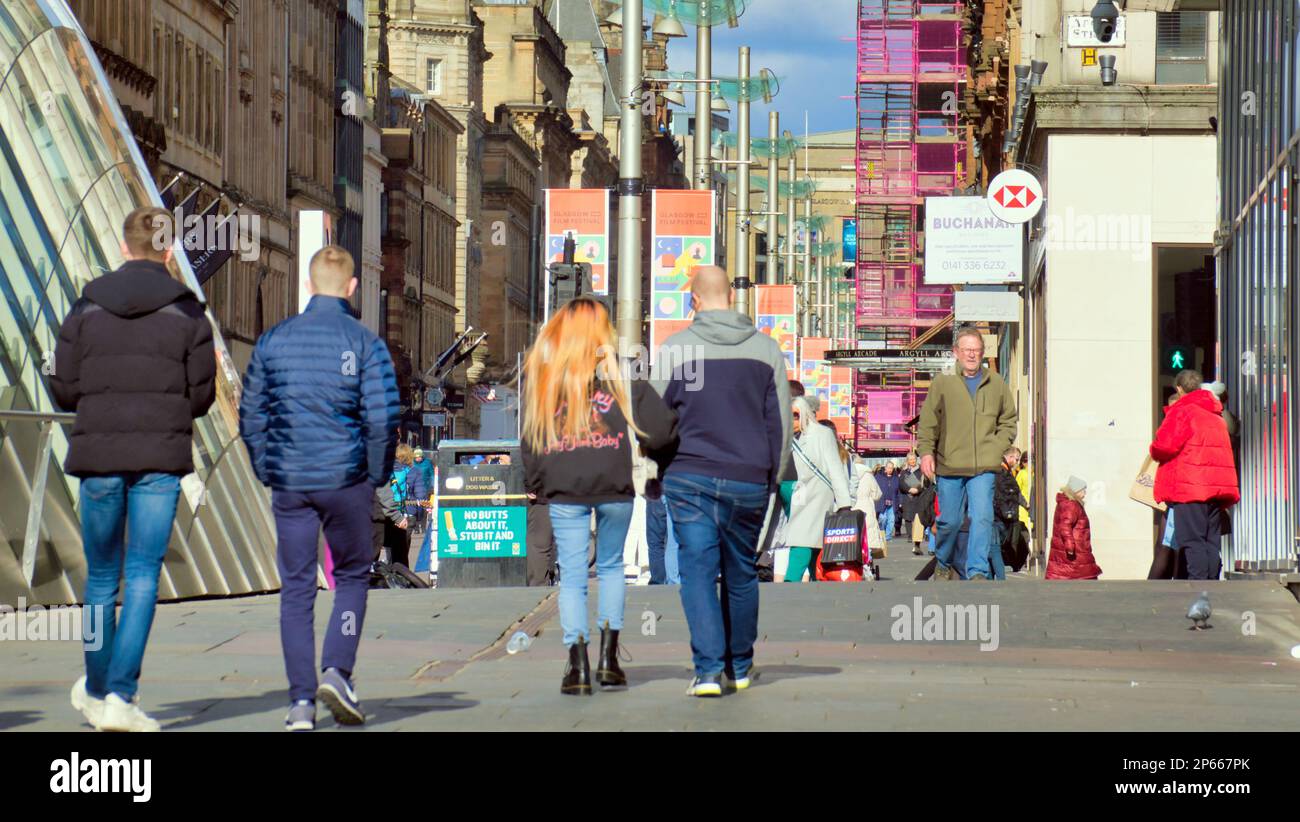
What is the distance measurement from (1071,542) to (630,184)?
592 cm

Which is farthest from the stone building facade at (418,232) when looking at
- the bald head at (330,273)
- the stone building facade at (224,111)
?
the bald head at (330,273)

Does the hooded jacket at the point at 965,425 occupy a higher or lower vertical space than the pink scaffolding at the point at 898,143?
lower

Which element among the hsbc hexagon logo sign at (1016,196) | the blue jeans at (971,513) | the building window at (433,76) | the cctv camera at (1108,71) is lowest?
the blue jeans at (971,513)

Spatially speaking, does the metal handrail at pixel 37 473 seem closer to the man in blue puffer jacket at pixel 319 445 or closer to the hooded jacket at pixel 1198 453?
the man in blue puffer jacket at pixel 319 445

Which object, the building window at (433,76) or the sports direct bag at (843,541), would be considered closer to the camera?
the sports direct bag at (843,541)

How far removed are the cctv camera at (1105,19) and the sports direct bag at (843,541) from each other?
1145 centimetres

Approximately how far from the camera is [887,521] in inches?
2094

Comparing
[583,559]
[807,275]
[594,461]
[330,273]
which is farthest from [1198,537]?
[807,275]

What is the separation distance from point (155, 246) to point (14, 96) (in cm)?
934

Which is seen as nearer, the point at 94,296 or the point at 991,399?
the point at 94,296

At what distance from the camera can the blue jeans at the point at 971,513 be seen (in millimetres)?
17219

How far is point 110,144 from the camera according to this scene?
63.9 ft
